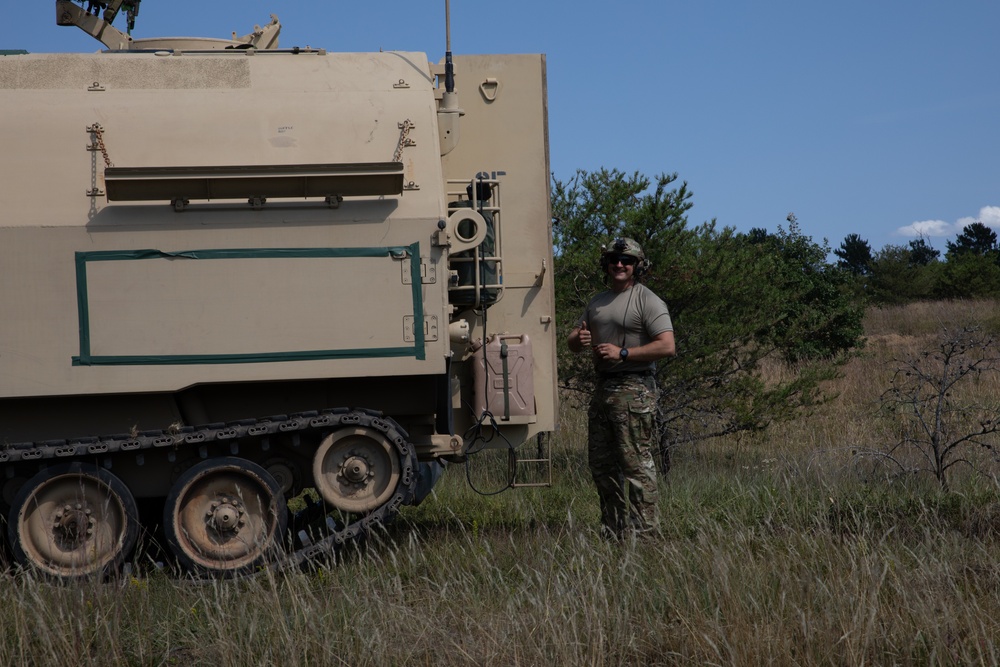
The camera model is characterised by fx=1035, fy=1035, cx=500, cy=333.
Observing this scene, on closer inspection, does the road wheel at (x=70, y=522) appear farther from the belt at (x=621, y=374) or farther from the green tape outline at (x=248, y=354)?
the belt at (x=621, y=374)

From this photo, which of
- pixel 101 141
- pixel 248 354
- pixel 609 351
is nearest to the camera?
pixel 248 354

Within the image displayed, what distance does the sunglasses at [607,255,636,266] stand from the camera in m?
6.25

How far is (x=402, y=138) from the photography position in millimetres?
6152

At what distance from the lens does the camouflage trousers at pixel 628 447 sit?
6.08 m

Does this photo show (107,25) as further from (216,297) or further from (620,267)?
(620,267)

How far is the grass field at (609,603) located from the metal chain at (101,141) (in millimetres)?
2333

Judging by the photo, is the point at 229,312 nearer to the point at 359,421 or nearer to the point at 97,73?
the point at 359,421

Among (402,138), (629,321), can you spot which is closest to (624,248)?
(629,321)

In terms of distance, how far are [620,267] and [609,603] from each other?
2.25 metres

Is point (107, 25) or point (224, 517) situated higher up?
point (107, 25)

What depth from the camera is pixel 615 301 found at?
6.28 meters

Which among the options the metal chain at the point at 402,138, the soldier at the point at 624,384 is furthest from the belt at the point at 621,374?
the metal chain at the point at 402,138

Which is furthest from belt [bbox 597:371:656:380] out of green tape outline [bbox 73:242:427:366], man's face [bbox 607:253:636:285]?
green tape outline [bbox 73:242:427:366]

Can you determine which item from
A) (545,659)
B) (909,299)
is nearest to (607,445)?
(545,659)
